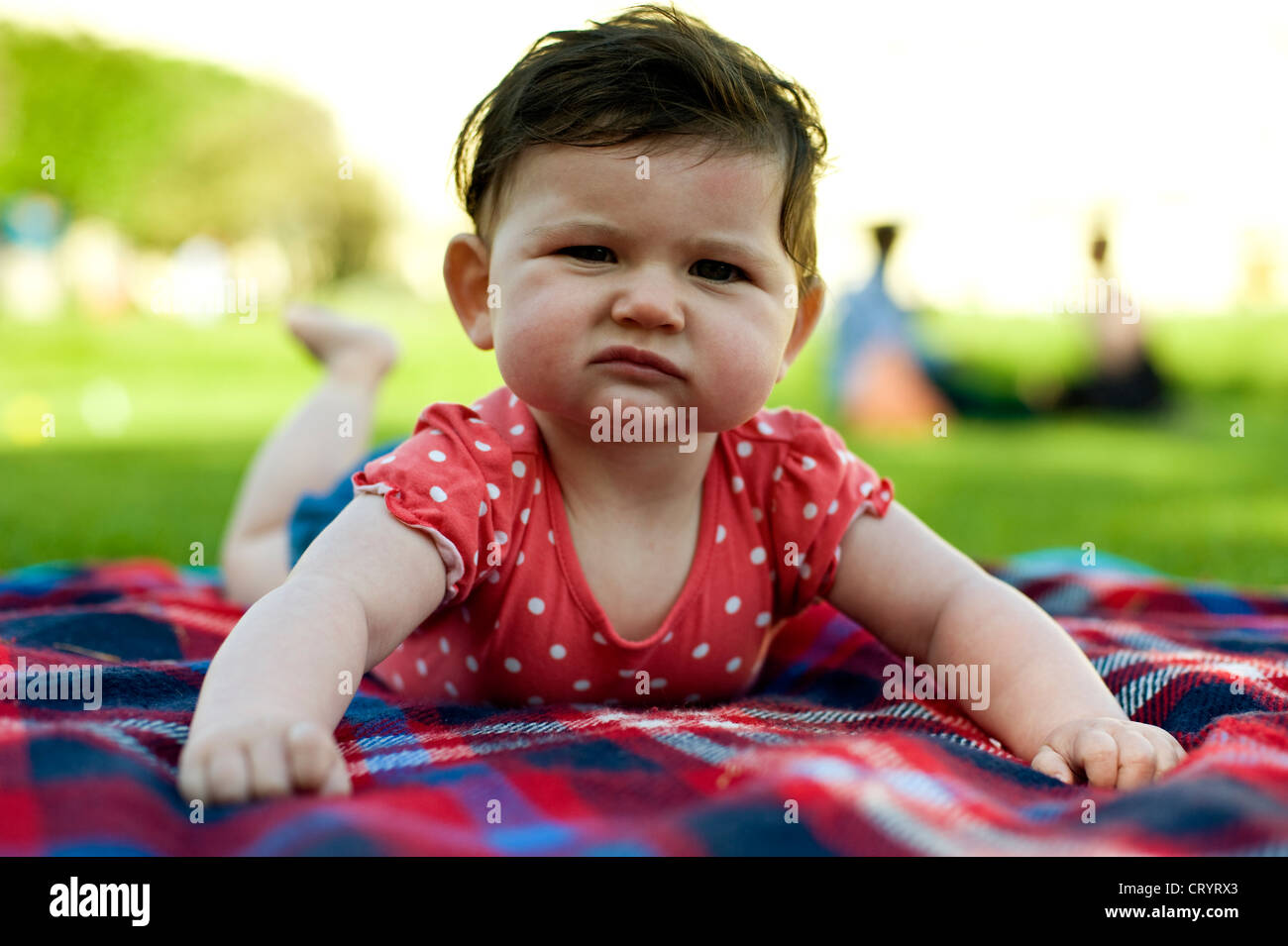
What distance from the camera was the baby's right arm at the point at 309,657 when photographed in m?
0.98

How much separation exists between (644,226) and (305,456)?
110 cm

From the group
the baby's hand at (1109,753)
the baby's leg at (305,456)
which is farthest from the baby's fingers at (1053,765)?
the baby's leg at (305,456)

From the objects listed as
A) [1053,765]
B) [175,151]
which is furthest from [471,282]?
[175,151]

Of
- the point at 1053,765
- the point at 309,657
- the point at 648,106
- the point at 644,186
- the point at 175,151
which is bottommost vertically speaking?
the point at 1053,765

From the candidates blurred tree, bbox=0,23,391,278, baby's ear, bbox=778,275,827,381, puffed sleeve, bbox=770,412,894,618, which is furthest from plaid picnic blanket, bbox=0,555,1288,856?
blurred tree, bbox=0,23,391,278

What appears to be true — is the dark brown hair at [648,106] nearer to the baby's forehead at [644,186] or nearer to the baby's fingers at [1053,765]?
the baby's forehead at [644,186]

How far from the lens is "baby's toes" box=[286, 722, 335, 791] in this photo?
981mm

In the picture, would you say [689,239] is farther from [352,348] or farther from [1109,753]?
[352,348]

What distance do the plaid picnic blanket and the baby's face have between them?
394mm

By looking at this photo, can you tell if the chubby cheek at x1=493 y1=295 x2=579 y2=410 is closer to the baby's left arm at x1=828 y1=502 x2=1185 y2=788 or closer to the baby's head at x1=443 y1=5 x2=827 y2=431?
the baby's head at x1=443 y1=5 x2=827 y2=431

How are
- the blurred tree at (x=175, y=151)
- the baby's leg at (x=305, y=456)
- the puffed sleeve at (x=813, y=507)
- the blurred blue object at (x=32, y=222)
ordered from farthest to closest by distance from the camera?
the blurred tree at (x=175, y=151) → the blurred blue object at (x=32, y=222) → the baby's leg at (x=305, y=456) → the puffed sleeve at (x=813, y=507)

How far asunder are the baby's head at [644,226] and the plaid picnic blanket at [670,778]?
0.41 metres

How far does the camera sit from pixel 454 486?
1334 millimetres
